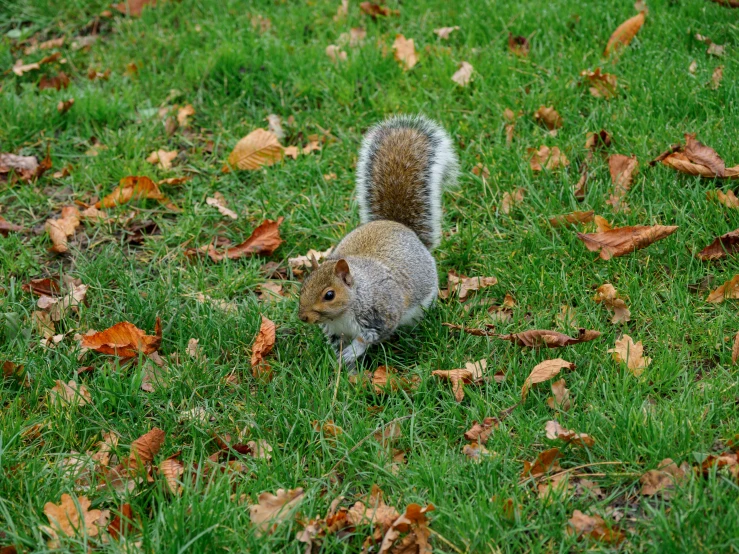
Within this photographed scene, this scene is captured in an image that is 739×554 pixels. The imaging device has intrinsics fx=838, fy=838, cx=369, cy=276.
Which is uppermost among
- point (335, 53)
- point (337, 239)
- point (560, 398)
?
point (335, 53)

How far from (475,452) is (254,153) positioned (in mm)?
2240

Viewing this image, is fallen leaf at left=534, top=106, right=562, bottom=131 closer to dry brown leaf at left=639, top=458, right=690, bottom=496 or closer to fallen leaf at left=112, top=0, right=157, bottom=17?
dry brown leaf at left=639, top=458, right=690, bottom=496

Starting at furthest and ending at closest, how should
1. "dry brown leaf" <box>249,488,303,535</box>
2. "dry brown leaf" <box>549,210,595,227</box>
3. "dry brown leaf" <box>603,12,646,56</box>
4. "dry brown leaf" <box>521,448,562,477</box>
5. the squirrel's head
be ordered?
"dry brown leaf" <box>603,12,646,56</box> → "dry brown leaf" <box>549,210,595,227</box> → the squirrel's head → "dry brown leaf" <box>521,448,562,477</box> → "dry brown leaf" <box>249,488,303,535</box>

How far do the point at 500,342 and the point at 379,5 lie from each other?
9.36 ft

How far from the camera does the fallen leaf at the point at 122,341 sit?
3.04m

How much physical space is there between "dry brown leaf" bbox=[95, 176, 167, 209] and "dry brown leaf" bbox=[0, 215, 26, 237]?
354 millimetres

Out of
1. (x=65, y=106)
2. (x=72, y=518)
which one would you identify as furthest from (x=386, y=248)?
(x=65, y=106)

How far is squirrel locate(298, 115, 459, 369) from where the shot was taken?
294 cm

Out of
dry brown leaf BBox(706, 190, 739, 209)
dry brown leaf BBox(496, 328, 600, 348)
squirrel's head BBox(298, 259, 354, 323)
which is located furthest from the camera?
dry brown leaf BBox(706, 190, 739, 209)

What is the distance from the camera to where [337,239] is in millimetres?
3697

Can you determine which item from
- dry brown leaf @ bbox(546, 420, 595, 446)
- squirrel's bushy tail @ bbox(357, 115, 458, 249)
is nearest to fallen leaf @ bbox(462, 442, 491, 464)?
dry brown leaf @ bbox(546, 420, 595, 446)

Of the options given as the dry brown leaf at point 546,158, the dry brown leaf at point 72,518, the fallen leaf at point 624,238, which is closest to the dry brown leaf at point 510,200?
the dry brown leaf at point 546,158

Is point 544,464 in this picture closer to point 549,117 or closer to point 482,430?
point 482,430

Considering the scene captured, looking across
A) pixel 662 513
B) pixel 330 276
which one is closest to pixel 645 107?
pixel 330 276
